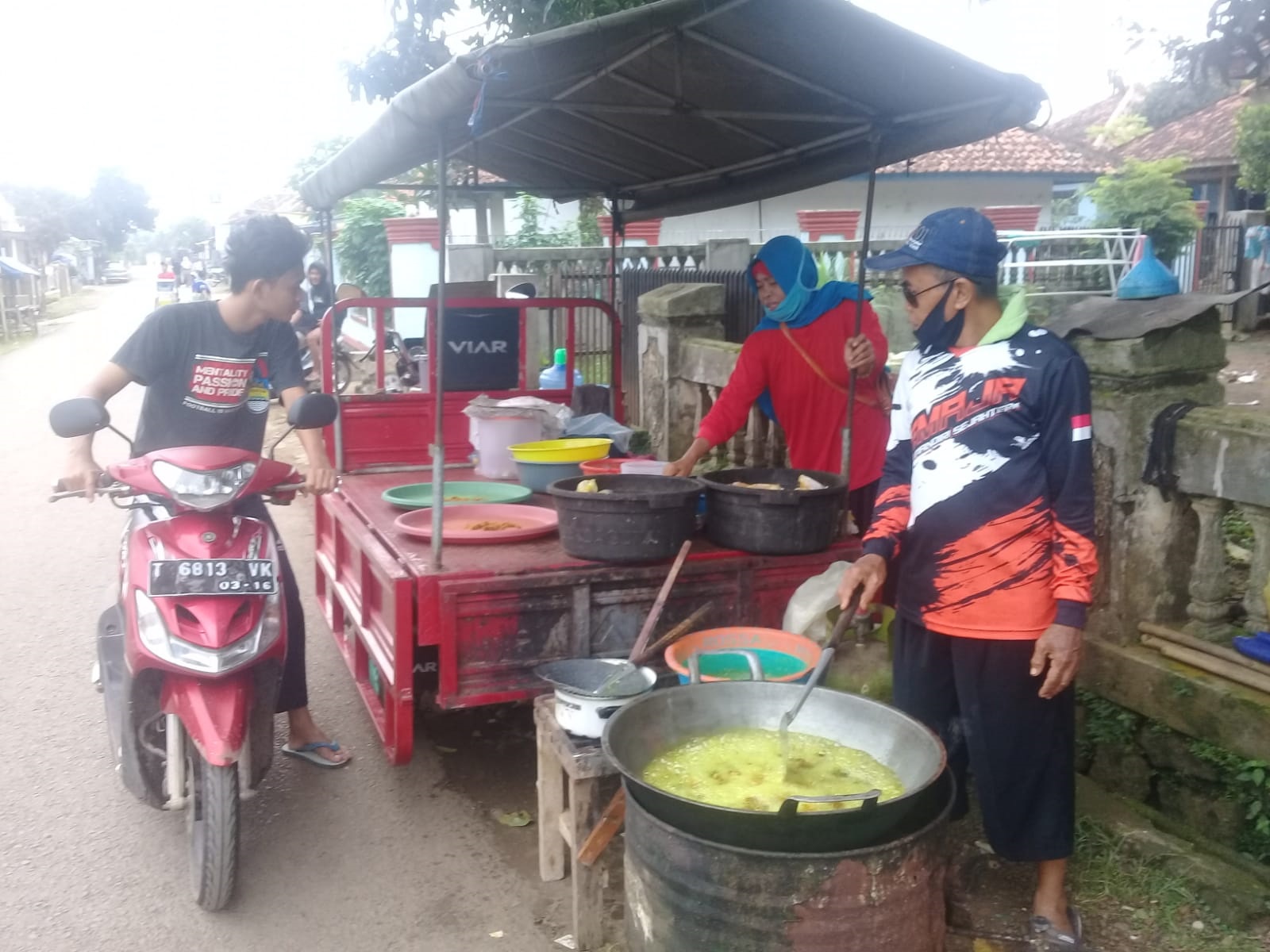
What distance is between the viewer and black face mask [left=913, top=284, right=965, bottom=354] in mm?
2617

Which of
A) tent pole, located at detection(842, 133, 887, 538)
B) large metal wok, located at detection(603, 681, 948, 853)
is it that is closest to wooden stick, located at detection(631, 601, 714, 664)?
large metal wok, located at detection(603, 681, 948, 853)

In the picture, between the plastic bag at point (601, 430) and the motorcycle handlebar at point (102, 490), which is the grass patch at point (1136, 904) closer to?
the plastic bag at point (601, 430)

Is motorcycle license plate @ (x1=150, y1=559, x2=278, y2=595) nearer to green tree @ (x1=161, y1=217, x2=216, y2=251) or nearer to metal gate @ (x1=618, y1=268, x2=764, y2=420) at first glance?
metal gate @ (x1=618, y1=268, x2=764, y2=420)

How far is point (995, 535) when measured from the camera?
255 centimetres

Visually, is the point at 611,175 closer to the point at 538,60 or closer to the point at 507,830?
the point at 538,60

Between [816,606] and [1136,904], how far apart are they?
123 centimetres

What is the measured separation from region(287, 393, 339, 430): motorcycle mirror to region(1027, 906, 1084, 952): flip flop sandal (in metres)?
2.43


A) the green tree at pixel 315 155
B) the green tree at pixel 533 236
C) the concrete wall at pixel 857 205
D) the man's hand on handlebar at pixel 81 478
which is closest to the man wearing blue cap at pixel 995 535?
the man's hand on handlebar at pixel 81 478

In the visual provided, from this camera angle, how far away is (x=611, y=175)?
6.09m

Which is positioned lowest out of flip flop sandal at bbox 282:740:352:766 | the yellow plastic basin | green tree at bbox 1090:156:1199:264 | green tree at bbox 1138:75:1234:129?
flip flop sandal at bbox 282:740:352:766

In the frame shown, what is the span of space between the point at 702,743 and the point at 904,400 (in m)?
1.06

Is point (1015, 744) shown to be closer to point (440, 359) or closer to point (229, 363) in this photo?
point (440, 359)

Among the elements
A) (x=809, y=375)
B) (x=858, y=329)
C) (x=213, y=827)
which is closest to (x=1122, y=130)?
(x=809, y=375)

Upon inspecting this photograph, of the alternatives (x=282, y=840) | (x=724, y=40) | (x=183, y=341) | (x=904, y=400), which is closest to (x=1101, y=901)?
(x=904, y=400)
